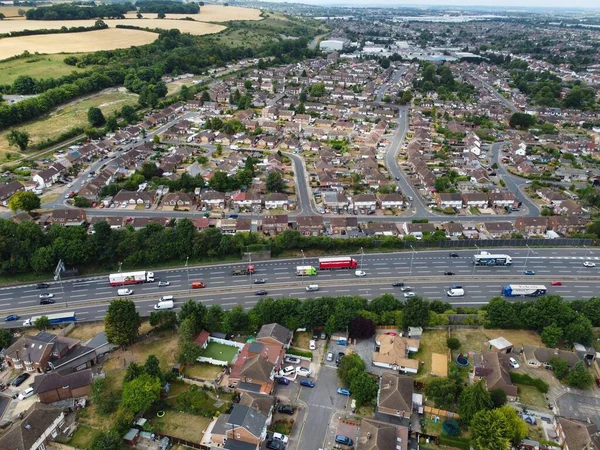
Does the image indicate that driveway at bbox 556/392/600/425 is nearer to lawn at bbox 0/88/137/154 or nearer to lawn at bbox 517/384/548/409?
lawn at bbox 517/384/548/409

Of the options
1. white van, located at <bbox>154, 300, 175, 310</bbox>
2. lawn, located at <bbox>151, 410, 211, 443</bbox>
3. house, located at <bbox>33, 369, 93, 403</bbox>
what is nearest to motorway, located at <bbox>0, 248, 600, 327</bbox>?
white van, located at <bbox>154, 300, 175, 310</bbox>

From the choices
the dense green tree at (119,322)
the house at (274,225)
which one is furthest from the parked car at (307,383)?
the house at (274,225)

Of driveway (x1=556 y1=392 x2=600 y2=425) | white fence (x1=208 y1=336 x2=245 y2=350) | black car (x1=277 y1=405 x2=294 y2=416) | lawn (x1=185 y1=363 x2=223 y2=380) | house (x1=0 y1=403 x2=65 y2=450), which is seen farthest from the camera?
white fence (x1=208 y1=336 x2=245 y2=350)

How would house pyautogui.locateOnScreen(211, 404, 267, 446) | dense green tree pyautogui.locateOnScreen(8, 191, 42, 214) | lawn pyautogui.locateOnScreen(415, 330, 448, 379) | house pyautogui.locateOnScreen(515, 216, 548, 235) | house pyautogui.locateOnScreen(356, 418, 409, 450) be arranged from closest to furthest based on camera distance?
1. house pyautogui.locateOnScreen(356, 418, 409, 450)
2. house pyautogui.locateOnScreen(211, 404, 267, 446)
3. lawn pyautogui.locateOnScreen(415, 330, 448, 379)
4. dense green tree pyautogui.locateOnScreen(8, 191, 42, 214)
5. house pyautogui.locateOnScreen(515, 216, 548, 235)

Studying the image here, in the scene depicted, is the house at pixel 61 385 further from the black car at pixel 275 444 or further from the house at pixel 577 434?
the house at pixel 577 434

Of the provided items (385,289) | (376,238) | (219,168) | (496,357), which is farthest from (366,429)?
(219,168)
